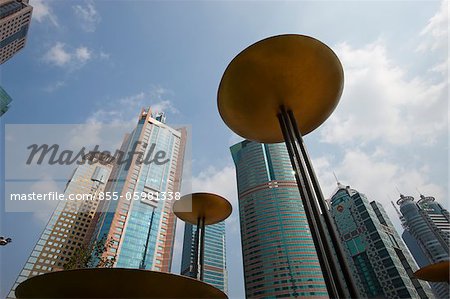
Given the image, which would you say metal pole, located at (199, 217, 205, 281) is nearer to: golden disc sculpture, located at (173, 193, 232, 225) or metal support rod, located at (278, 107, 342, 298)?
golden disc sculpture, located at (173, 193, 232, 225)

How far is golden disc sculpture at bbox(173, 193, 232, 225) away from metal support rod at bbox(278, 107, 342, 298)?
18.1ft

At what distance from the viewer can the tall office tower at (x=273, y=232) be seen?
251 ft

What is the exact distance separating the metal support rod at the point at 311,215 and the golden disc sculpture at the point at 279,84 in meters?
0.88

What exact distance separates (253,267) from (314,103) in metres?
92.7

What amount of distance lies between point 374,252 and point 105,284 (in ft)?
291

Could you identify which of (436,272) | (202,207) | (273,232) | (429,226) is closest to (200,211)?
(202,207)

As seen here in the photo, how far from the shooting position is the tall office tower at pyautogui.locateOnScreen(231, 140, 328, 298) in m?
76.4

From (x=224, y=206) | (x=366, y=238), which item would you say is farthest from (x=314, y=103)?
(x=366, y=238)

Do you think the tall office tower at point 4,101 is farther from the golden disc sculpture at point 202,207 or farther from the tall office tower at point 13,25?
the golden disc sculpture at point 202,207

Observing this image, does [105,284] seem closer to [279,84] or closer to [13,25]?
[279,84]

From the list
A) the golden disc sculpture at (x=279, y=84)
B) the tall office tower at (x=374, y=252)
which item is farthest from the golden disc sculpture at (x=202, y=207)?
the tall office tower at (x=374, y=252)

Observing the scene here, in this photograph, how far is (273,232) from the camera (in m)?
87.7

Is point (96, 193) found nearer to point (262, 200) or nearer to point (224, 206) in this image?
point (262, 200)

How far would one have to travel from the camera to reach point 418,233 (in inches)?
3858
